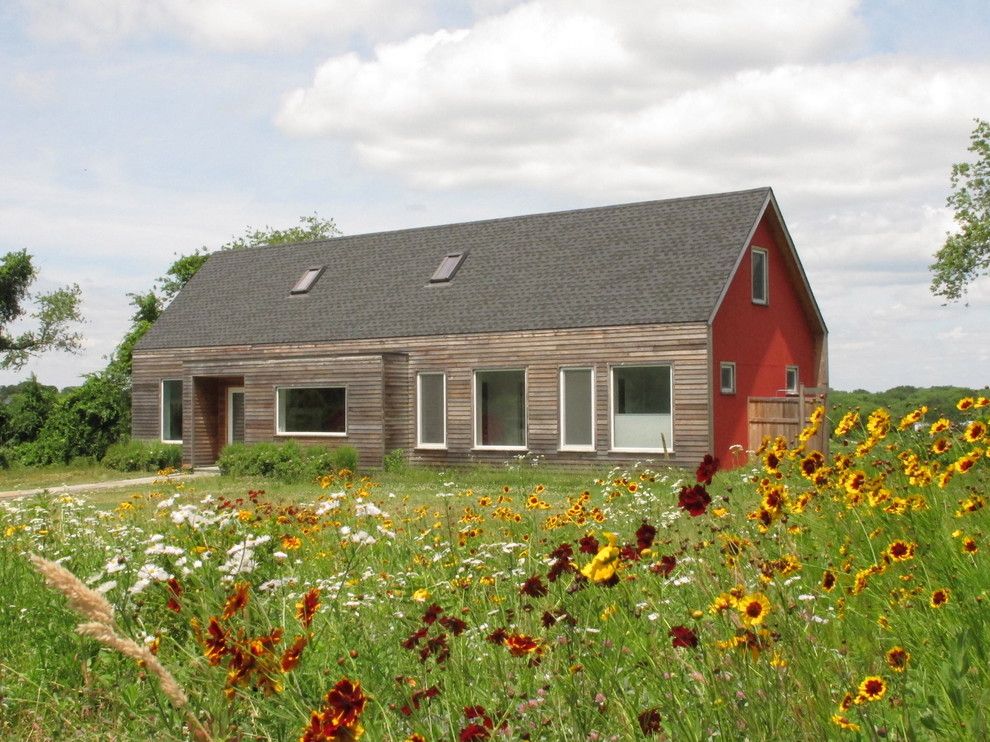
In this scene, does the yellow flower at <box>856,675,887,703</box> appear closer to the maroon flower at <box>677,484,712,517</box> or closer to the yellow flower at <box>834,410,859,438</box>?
the maroon flower at <box>677,484,712,517</box>

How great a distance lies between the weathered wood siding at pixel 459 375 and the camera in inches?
851

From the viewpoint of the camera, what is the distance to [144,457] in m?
27.7

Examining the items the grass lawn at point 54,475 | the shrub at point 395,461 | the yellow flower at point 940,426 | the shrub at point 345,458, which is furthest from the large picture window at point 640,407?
the yellow flower at point 940,426

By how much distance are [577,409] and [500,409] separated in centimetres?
192

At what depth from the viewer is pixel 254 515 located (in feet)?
23.6

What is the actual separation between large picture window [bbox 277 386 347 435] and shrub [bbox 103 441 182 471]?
3.55 m

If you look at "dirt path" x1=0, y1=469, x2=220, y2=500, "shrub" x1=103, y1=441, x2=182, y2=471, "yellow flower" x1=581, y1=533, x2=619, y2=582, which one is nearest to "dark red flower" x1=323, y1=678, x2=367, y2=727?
"yellow flower" x1=581, y1=533, x2=619, y2=582

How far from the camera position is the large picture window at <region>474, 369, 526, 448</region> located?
23781 mm

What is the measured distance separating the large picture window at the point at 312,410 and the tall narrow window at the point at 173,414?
4.66 meters

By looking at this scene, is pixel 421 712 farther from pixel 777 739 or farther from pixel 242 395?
pixel 242 395

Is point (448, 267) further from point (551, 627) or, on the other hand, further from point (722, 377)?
point (551, 627)

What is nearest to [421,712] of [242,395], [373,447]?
[373,447]

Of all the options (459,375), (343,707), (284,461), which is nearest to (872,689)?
(343,707)

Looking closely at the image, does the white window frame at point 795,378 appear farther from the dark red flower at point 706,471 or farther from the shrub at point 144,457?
the dark red flower at point 706,471
